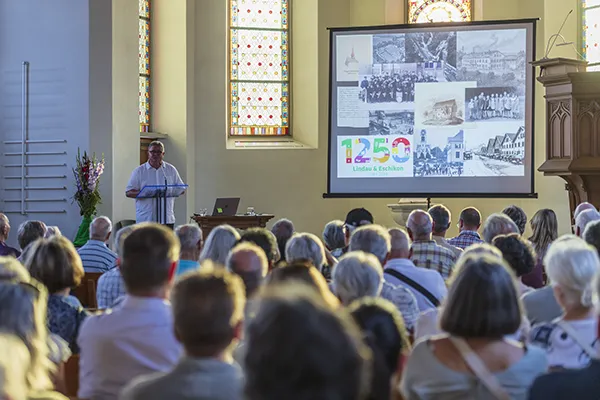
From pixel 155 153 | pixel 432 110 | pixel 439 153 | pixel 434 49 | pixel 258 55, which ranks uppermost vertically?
pixel 258 55

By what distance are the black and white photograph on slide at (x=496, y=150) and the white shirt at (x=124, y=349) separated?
860cm

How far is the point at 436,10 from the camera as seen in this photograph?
45.1ft

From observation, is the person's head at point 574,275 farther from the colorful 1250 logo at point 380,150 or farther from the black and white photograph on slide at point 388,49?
the black and white photograph on slide at point 388,49

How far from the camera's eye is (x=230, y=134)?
44.7 ft

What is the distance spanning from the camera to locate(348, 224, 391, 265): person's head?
482 cm

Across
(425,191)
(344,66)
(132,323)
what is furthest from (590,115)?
(132,323)

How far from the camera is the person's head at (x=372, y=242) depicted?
4.82m

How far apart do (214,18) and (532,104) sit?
184 inches

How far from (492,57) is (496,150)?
111cm

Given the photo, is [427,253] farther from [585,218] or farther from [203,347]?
[203,347]

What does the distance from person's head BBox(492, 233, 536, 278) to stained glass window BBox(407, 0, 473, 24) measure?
377 inches

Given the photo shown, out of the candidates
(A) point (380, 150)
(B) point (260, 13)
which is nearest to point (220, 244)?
(A) point (380, 150)

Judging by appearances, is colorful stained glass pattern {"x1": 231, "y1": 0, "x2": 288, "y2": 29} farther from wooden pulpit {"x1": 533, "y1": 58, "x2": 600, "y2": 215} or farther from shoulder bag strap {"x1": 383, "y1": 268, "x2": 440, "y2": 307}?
shoulder bag strap {"x1": 383, "y1": 268, "x2": 440, "y2": 307}

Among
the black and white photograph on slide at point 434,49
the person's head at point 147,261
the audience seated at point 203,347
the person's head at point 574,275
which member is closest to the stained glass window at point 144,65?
the black and white photograph on slide at point 434,49
